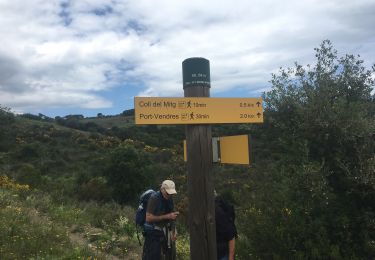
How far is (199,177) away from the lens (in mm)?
3992

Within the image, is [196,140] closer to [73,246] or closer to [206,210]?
[206,210]

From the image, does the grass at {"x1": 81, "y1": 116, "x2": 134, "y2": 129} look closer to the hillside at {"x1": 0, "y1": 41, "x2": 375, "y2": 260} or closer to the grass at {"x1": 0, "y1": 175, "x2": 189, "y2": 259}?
the grass at {"x1": 0, "y1": 175, "x2": 189, "y2": 259}

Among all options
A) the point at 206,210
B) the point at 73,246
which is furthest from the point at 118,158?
the point at 206,210

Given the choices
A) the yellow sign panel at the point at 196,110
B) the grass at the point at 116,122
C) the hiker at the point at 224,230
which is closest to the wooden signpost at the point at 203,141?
the yellow sign panel at the point at 196,110

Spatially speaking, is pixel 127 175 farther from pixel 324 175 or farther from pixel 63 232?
pixel 324 175

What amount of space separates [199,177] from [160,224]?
1.27m

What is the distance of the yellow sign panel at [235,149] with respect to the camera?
3.86m

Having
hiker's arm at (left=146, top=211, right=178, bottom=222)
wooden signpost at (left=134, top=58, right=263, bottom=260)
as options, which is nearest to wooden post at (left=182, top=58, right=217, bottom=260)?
wooden signpost at (left=134, top=58, right=263, bottom=260)

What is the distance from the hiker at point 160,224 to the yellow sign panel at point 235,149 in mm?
1025

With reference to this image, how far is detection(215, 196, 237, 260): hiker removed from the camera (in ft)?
14.5

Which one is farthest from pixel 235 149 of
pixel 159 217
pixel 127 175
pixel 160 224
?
pixel 127 175

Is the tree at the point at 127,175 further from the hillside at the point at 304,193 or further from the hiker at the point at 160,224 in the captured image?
the hiker at the point at 160,224

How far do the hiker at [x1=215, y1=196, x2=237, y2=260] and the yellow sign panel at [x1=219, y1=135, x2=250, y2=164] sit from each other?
0.63m

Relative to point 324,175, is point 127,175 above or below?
below
